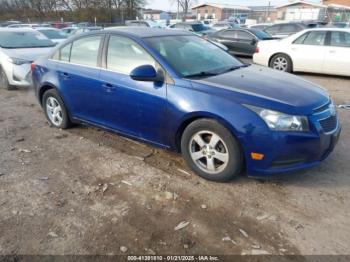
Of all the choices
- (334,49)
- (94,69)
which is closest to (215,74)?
(94,69)

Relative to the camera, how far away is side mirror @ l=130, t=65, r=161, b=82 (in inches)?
139

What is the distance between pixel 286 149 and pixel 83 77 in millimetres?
2833

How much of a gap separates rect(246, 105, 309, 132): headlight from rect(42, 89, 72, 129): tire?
125 inches

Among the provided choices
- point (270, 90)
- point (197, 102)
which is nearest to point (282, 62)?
point (270, 90)

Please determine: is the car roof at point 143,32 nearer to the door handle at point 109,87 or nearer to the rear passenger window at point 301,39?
the door handle at point 109,87

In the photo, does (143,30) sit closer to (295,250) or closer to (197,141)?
(197,141)

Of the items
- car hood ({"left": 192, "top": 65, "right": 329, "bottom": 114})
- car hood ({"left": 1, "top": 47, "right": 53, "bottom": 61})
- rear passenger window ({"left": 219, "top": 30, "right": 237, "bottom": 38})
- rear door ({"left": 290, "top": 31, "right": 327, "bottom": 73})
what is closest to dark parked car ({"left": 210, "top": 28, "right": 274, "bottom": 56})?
rear passenger window ({"left": 219, "top": 30, "right": 237, "bottom": 38})

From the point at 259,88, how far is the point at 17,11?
170 ft

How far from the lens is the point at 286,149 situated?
307 cm

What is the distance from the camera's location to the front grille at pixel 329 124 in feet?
10.7

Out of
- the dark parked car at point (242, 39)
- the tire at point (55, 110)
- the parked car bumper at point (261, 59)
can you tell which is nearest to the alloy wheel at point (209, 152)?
the tire at point (55, 110)

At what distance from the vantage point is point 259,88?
11.1 feet

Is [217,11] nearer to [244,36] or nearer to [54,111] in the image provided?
[244,36]

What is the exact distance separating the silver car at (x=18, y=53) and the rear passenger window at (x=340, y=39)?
756 cm
